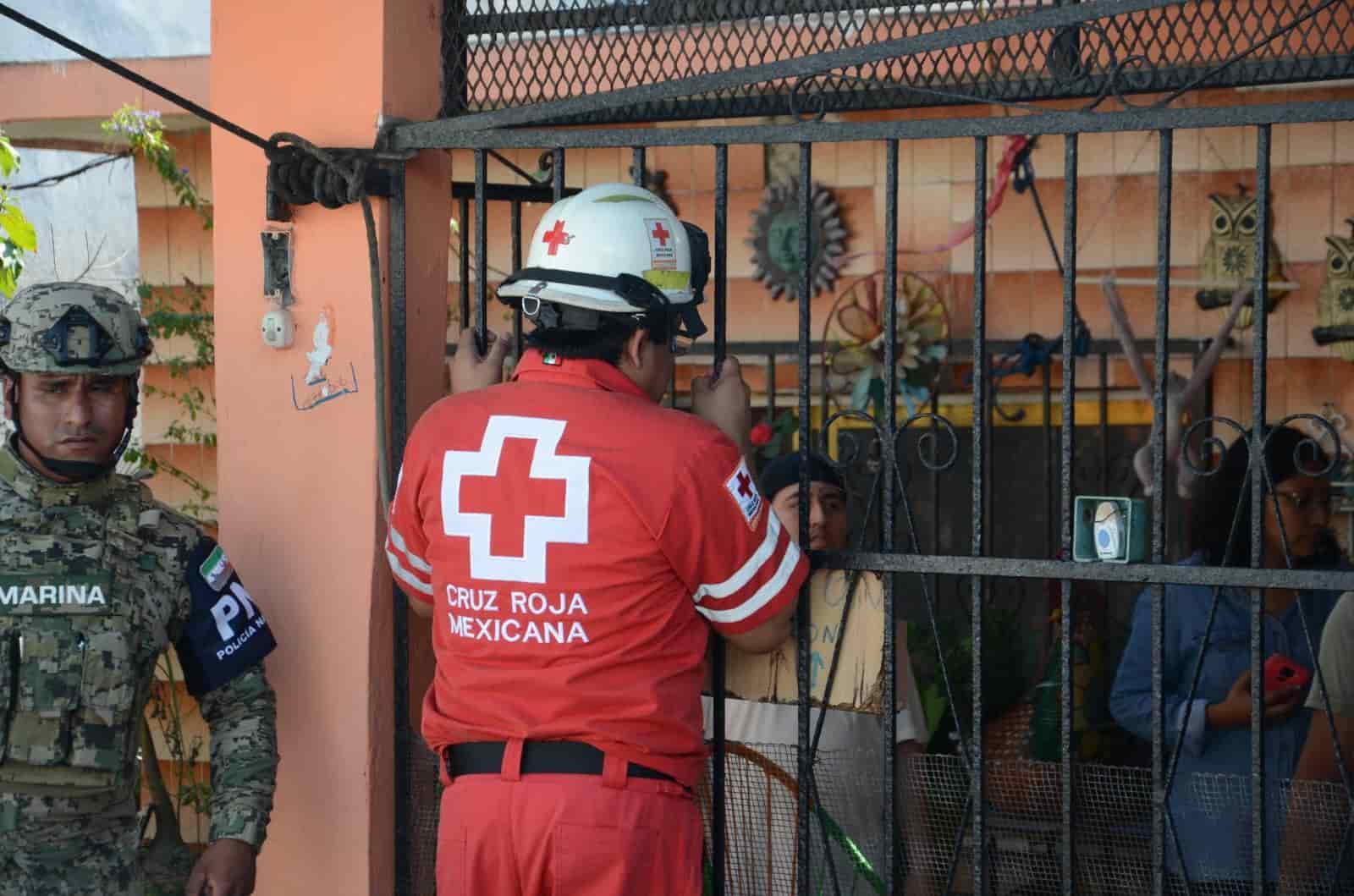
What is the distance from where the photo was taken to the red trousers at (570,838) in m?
2.49

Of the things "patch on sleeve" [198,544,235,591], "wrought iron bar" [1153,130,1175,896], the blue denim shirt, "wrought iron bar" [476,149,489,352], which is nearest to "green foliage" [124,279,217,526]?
"patch on sleeve" [198,544,235,591]

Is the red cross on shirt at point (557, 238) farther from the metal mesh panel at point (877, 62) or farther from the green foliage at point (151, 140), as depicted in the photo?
the green foliage at point (151, 140)

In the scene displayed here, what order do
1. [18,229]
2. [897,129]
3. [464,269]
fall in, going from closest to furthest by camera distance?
[897,129]
[464,269]
[18,229]

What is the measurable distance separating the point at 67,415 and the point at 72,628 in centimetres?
40

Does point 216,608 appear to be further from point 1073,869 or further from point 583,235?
point 1073,869

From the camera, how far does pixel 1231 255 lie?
570 cm

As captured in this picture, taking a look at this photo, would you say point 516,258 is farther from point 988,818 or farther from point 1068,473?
point 988,818

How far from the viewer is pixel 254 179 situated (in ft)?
11.0

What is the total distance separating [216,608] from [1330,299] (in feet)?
13.8

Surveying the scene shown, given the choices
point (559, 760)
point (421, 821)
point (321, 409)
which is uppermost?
point (321, 409)

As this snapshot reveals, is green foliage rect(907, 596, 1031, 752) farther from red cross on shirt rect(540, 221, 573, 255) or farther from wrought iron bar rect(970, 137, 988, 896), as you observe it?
red cross on shirt rect(540, 221, 573, 255)

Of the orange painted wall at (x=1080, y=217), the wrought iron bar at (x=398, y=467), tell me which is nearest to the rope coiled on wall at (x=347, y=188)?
the wrought iron bar at (x=398, y=467)

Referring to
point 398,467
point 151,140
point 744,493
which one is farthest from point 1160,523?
point 151,140

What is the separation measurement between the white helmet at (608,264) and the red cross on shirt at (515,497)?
0.80ft
